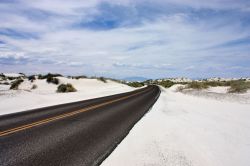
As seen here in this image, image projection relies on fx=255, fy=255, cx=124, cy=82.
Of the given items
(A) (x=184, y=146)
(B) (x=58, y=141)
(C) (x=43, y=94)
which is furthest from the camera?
(C) (x=43, y=94)

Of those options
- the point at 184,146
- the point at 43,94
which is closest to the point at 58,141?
the point at 184,146

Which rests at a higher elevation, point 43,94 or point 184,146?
point 184,146

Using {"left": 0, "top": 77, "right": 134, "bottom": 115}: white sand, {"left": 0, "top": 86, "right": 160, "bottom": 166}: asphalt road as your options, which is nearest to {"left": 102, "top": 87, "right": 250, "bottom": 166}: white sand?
{"left": 0, "top": 86, "right": 160, "bottom": 166}: asphalt road

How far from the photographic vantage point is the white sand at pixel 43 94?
20.9 m

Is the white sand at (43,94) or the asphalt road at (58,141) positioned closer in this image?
the asphalt road at (58,141)

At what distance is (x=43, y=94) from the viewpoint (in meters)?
31.4

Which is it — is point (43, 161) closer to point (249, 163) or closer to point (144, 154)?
point (144, 154)

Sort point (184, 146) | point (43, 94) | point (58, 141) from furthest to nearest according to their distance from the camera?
point (43, 94), point (184, 146), point (58, 141)

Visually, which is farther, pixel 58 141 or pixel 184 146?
pixel 184 146

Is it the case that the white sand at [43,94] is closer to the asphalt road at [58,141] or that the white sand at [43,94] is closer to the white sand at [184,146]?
the asphalt road at [58,141]

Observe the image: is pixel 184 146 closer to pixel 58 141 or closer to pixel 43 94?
pixel 58 141

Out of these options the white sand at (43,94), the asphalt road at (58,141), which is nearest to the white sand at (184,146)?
the asphalt road at (58,141)

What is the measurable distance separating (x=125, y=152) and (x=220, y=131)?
5.56 meters

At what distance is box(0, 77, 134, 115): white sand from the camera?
2090cm
